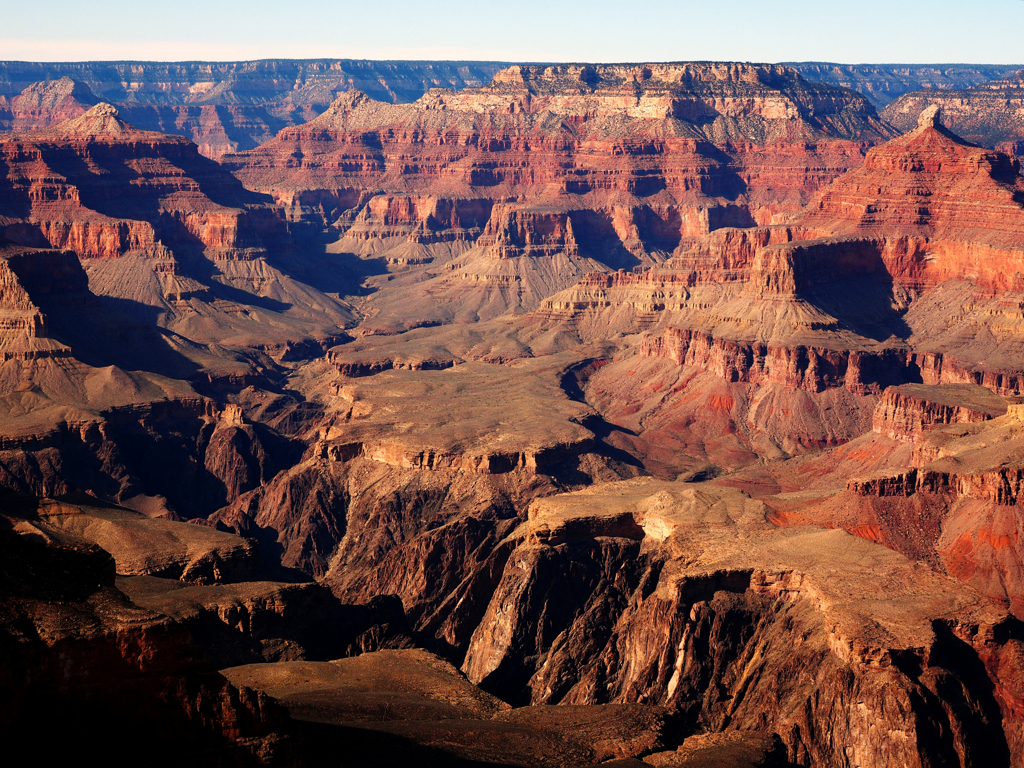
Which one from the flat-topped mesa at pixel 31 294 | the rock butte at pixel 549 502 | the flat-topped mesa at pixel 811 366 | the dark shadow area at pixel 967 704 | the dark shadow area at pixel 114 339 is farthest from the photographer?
the dark shadow area at pixel 114 339

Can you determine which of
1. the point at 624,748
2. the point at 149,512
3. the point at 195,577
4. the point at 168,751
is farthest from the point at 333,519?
the point at 168,751

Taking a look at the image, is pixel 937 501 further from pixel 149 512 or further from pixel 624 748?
pixel 149 512

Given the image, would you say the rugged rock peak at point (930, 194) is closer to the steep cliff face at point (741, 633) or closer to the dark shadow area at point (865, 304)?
the dark shadow area at point (865, 304)

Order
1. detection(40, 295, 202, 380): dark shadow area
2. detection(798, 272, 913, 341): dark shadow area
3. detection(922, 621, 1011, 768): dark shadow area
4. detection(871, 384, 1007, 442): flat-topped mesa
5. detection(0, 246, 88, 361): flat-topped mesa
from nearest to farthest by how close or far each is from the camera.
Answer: detection(922, 621, 1011, 768): dark shadow area, detection(871, 384, 1007, 442): flat-topped mesa, detection(0, 246, 88, 361): flat-topped mesa, detection(40, 295, 202, 380): dark shadow area, detection(798, 272, 913, 341): dark shadow area

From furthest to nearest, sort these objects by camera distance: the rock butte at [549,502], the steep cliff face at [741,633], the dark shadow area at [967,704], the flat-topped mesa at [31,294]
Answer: the flat-topped mesa at [31,294] → the steep cliff face at [741,633] → the dark shadow area at [967,704] → the rock butte at [549,502]

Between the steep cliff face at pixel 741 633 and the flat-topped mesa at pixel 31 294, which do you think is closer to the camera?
the steep cliff face at pixel 741 633

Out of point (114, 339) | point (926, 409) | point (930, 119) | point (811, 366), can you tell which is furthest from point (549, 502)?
point (930, 119)

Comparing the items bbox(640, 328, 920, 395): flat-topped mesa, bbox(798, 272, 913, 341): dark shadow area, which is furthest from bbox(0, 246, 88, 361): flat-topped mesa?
bbox(798, 272, 913, 341): dark shadow area

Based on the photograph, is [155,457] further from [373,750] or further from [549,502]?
[373,750]

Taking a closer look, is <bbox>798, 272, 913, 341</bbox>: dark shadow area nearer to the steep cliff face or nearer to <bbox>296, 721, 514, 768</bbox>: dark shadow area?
the steep cliff face

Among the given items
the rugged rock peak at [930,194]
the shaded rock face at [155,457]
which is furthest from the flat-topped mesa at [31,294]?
the rugged rock peak at [930,194]
